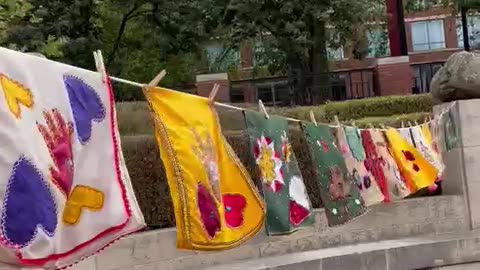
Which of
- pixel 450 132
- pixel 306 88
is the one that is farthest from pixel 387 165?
pixel 306 88

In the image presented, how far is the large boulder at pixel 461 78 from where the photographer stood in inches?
284

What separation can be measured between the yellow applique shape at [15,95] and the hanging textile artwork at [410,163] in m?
4.03

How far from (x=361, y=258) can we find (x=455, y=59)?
2452mm

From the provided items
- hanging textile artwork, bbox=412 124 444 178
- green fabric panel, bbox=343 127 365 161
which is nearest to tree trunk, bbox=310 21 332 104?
hanging textile artwork, bbox=412 124 444 178

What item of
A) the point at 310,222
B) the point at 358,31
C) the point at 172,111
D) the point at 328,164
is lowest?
the point at 310,222

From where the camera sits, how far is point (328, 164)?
5.25 metres

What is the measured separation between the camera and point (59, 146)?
2.75 m

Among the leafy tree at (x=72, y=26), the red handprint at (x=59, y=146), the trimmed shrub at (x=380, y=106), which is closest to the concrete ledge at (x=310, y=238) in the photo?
the red handprint at (x=59, y=146)

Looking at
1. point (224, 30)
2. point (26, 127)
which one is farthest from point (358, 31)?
point (26, 127)

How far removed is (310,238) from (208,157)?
10.4 ft

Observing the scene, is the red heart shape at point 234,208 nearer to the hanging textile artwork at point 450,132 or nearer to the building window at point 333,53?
the hanging textile artwork at point 450,132

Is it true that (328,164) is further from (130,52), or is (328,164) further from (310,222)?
(130,52)

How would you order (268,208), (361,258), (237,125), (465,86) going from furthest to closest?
(237,125), (465,86), (361,258), (268,208)

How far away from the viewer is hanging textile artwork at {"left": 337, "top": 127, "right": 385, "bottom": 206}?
18.2ft
